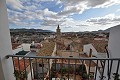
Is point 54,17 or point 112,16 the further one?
point 54,17

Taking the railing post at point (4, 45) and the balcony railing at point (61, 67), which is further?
the balcony railing at point (61, 67)

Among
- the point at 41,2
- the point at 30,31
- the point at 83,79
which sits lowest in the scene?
the point at 83,79

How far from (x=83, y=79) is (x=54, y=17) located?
1.41 metres

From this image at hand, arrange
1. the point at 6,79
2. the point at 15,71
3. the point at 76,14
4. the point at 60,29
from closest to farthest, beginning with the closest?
1. the point at 6,79
2. the point at 15,71
3. the point at 60,29
4. the point at 76,14

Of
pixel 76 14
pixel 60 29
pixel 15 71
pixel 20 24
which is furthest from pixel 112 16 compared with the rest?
pixel 15 71

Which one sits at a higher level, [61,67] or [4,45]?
[4,45]

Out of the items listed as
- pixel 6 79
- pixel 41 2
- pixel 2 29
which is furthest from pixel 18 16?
pixel 6 79

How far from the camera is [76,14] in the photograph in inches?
99.0

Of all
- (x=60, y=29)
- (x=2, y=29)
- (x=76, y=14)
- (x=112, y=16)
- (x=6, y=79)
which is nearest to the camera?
(x=2, y=29)

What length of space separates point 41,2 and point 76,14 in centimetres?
90

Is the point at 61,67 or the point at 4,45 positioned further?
the point at 61,67

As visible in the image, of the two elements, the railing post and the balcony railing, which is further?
the balcony railing

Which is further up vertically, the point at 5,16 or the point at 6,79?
the point at 5,16

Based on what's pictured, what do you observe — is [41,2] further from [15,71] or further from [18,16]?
[15,71]
